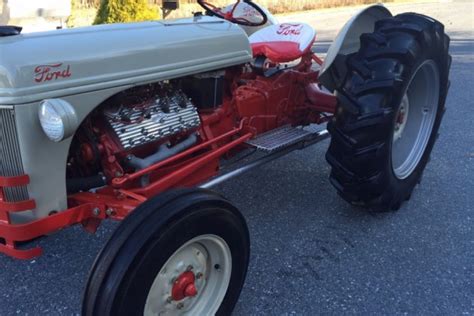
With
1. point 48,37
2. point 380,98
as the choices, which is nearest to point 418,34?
point 380,98

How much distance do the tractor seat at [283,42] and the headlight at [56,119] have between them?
171 cm

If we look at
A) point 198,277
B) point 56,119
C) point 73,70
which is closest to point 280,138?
point 198,277

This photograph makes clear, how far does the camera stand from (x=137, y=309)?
1896mm

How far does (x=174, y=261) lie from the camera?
6.78 ft

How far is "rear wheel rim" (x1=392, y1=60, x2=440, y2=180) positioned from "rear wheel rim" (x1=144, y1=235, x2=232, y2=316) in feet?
5.34

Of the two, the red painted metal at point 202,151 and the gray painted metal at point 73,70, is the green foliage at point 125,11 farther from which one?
the gray painted metal at point 73,70

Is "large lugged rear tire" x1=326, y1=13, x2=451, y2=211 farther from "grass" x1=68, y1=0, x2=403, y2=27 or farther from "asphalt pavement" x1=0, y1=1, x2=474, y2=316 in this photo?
"grass" x1=68, y1=0, x2=403, y2=27

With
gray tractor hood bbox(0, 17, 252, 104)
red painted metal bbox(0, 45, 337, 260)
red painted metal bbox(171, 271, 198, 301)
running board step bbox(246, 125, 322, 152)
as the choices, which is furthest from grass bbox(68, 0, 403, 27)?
red painted metal bbox(171, 271, 198, 301)

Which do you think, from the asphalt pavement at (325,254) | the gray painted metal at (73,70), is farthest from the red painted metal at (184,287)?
the gray painted metal at (73,70)

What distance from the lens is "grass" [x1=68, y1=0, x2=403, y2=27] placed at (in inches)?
473

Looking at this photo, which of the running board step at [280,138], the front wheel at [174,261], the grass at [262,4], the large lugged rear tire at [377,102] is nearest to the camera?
the front wheel at [174,261]

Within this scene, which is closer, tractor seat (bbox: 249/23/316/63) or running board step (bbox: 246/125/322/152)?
running board step (bbox: 246/125/322/152)

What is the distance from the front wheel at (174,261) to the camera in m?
1.82

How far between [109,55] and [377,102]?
4.91 feet
